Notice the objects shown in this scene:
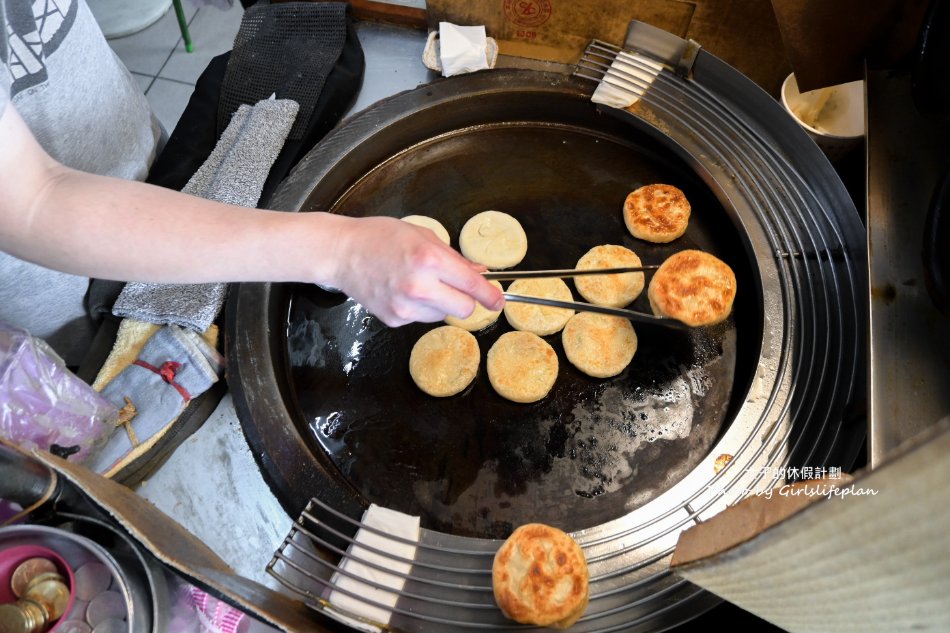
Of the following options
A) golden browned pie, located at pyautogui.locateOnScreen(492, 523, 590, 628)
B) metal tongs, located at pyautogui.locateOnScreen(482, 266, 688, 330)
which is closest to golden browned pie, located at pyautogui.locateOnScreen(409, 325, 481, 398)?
metal tongs, located at pyautogui.locateOnScreen(482, 266, 688, 330)

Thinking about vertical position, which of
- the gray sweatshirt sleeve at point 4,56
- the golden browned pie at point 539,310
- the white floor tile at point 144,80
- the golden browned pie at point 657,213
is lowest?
the white floor tile at point 144,80

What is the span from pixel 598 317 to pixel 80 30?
1.91m

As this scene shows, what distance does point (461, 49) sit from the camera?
2.25 metres

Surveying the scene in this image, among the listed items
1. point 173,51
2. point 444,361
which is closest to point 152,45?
point 173,51

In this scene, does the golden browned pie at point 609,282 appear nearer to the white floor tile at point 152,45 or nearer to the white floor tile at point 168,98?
the white floor tile at point 168,98

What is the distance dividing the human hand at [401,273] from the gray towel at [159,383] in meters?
0.75

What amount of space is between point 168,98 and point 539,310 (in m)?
2.97

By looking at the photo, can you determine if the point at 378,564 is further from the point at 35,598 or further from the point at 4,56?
the point at 4,56

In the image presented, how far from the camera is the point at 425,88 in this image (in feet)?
7.42

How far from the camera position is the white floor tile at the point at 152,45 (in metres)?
3.68

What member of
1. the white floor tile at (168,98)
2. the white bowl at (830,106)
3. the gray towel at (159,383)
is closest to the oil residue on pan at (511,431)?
the gray towel at (159,383)

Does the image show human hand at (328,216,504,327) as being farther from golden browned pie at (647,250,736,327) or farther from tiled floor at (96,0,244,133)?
tiled floor at (96,0,244,133)

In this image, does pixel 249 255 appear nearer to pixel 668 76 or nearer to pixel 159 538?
pixel 159 538

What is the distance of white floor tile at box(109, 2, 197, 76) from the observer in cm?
368
